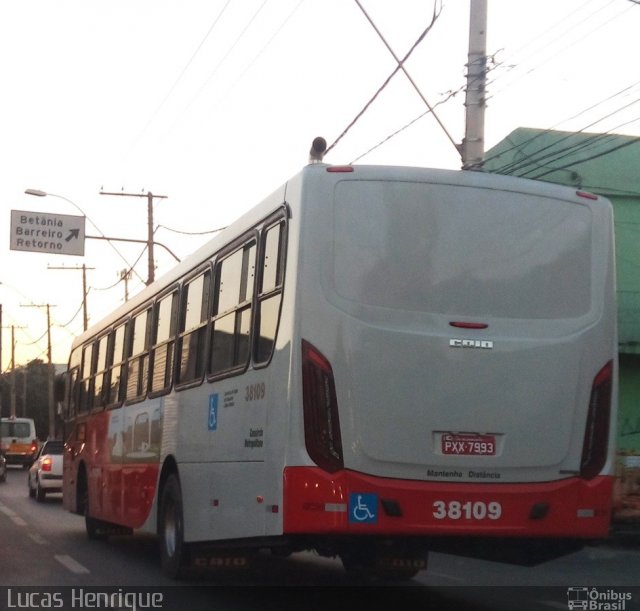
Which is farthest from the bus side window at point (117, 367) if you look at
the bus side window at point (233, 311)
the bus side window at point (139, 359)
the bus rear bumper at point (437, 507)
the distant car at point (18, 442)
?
the distant car at point (18, 442)

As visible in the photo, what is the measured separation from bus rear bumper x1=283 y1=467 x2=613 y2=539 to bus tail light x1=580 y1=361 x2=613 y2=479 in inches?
5.2

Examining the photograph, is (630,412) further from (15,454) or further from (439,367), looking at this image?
(15,454)

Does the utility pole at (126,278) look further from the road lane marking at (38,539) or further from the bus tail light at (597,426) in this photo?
the bus tail light at (597,426)

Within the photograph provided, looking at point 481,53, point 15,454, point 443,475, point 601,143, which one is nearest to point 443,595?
point 443,475

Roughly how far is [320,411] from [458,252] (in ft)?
5.19

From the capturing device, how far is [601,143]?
91.8 ft

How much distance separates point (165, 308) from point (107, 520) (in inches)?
151

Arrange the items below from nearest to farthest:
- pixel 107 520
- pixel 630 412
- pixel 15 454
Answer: pixel 107 520, pixel 630 412, pixel 15 454

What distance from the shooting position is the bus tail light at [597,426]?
912 cm

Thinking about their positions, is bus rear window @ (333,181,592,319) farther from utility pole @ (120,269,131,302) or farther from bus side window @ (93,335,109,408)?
utility pole @ (120,269,131,302)

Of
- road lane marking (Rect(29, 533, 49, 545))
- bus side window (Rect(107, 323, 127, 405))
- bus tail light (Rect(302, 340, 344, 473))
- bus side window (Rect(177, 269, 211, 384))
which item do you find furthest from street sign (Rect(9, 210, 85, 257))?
bus tail light (Rect(302, 340, 344, 473))

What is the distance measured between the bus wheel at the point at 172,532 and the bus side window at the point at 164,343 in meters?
1.15

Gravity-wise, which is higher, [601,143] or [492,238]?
[601,143]

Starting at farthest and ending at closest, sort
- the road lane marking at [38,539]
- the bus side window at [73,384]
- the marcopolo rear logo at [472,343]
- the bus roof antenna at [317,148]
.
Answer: the bus side window at [73,384], the road lane marking at [38,539], the bus roof antenna at [317,148], the marcopolo rear logo at [472,343]
